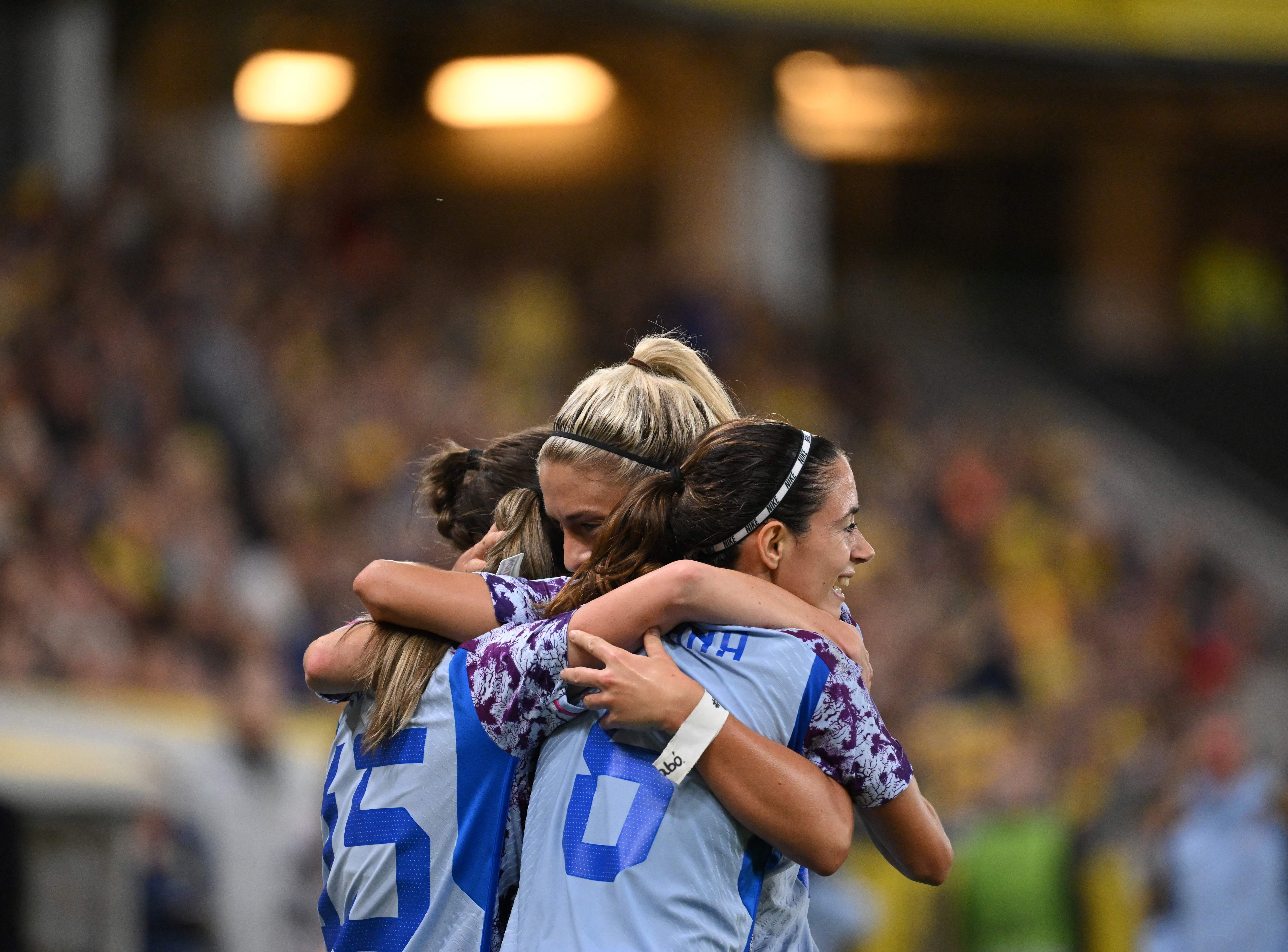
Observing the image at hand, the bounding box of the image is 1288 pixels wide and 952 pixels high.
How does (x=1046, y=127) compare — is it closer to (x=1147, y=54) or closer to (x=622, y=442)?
(x=1147, y=54)

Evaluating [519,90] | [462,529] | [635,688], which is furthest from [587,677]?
[519,90]

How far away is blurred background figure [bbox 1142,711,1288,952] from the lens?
5.82 m

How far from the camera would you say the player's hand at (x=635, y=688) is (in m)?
1.97

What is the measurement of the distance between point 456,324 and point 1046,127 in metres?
9.98

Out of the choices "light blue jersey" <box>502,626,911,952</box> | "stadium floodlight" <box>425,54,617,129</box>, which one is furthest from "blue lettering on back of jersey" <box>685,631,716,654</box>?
"stadium floodlight" <box>425,54,617,129</box>

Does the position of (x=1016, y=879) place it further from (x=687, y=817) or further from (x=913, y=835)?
(x=687, y=817)

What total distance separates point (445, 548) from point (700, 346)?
867cm

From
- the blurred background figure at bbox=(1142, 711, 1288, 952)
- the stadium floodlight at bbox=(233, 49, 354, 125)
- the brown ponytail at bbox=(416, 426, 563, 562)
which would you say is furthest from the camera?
the stadium floodlight at bbox=(233, 49, 354, 125)

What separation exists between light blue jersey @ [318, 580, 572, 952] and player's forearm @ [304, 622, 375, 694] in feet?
0.40

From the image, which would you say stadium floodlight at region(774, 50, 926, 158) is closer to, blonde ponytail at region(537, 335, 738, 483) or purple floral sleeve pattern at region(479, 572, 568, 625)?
blonde ponytail at region(537, 335, 738, 483)

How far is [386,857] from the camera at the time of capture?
7.16 ft

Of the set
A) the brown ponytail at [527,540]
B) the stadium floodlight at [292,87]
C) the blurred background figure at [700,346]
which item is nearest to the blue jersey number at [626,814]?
the brown ponytail at [527,540]

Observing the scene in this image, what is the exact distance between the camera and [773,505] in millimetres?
2143

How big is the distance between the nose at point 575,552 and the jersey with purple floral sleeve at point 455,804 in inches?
7.5
